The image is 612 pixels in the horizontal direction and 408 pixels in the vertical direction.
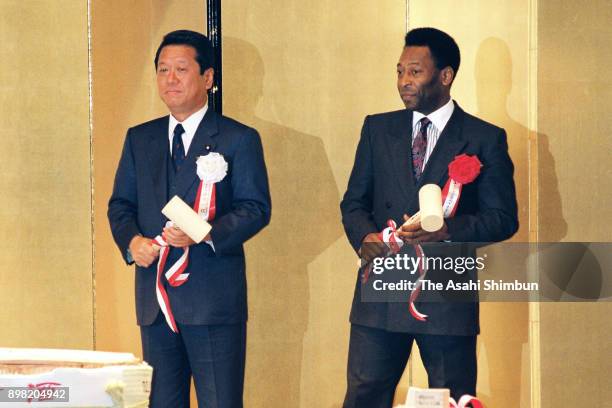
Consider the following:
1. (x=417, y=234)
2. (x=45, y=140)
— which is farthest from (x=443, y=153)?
(x=45, y=140)

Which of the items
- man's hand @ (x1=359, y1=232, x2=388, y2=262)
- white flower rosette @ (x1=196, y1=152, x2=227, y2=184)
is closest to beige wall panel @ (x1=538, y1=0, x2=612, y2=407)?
man's hand @ (x1=359, y1=232, x2=388, y2=262)

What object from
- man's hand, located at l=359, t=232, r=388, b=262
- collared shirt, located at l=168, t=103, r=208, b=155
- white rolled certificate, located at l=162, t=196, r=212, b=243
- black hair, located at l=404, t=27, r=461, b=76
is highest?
black hair, located at l=404, t=27, r=461, b=76

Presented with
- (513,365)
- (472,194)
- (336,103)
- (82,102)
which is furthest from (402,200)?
(82,102)

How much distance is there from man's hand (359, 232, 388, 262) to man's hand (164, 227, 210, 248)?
623mm

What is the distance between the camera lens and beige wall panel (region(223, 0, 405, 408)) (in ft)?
13.9

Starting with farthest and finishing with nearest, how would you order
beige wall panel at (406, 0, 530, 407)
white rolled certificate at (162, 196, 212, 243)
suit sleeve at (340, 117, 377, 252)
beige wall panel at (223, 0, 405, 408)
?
beige wall panel at (223, 0, 405, 408), beige wall panel at (406, 0, 530, 407), suit sleeve at (340, 117, 377, 252), white rolled certificate at (162, 196, 212, 243)

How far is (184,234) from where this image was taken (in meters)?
3.70

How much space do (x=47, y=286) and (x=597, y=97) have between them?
2.45m

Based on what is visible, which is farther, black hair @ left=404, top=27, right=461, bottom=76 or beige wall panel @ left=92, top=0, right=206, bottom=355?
beige wall panel @ left=92, top=0, right=206, bottom=355

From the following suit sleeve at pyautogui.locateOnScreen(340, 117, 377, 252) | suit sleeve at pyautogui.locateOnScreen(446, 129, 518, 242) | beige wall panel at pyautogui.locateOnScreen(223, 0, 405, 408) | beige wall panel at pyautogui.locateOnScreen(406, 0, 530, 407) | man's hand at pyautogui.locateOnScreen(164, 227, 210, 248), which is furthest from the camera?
beige wall panel at pyautogui.locateOnScreen(223, 0, 405, 408)

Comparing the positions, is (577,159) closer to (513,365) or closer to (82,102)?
(513,365)

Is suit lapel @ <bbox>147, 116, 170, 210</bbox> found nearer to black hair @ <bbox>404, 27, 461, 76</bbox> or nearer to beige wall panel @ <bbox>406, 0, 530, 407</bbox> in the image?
black hair @ <bbox>404, 27, 461, 76</bbox>

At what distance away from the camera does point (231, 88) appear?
4.22 m

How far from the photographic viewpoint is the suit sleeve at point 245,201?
12.3 feet
